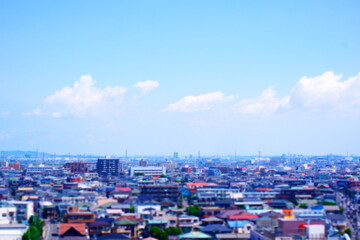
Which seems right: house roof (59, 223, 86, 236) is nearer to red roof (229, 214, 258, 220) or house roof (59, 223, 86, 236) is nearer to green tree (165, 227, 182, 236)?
green tree (165, 227, 182, 236)

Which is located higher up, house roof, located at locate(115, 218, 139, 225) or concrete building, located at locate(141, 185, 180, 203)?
concrete building, located at locate(141, 185, 180, 203)

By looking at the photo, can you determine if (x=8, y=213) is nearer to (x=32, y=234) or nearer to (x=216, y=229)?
(x=32, y=234)

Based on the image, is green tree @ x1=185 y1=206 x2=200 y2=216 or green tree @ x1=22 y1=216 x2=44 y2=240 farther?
green tree @ x1=185 y1=206 x2=200 y2=216

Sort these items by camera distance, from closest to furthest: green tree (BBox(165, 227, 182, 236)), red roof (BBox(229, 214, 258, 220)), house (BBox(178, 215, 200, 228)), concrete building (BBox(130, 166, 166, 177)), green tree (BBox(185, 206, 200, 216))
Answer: green tree (BBox(165, 227, 182, 236)) < house (BBox(178, 215, 200, 228)) < red roof (BBox(229, 214, 258, 220)) < green tree (BBox(185, 206, 200, 216)) < concrete building (BBox(130, 166, 166, 177))

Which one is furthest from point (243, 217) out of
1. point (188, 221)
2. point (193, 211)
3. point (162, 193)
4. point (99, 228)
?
point (162, 193)

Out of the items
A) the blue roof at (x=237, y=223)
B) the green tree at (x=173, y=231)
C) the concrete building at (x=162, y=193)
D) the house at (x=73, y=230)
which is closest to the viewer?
the house at (x=73, y=230)

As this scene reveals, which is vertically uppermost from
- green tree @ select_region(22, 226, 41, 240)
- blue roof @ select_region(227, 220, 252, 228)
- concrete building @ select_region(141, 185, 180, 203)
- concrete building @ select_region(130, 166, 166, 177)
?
concrete building @ select_region(130, 166, 166, 177)

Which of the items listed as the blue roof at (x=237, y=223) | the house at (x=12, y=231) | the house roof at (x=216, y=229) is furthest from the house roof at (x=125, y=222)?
the blue roof at (x=237, y=223)

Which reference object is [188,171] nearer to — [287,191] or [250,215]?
[287,191]

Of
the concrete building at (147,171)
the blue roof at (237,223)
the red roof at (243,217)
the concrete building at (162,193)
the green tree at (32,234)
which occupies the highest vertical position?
the concrete building at (147,171)

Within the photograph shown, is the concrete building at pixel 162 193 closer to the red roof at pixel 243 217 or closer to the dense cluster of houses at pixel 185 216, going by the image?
the dense cluster of houses at pixel 185 216

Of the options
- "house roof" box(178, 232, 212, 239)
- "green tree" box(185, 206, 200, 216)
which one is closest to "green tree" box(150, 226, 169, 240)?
"house roof" box(178, 232, 212, 239)

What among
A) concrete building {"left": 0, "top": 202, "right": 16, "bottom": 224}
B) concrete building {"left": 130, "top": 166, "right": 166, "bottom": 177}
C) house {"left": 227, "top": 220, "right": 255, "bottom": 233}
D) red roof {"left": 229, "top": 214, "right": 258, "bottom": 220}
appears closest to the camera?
house {"left": 227, "top": 220, "right": 255, "bottom": 233}
